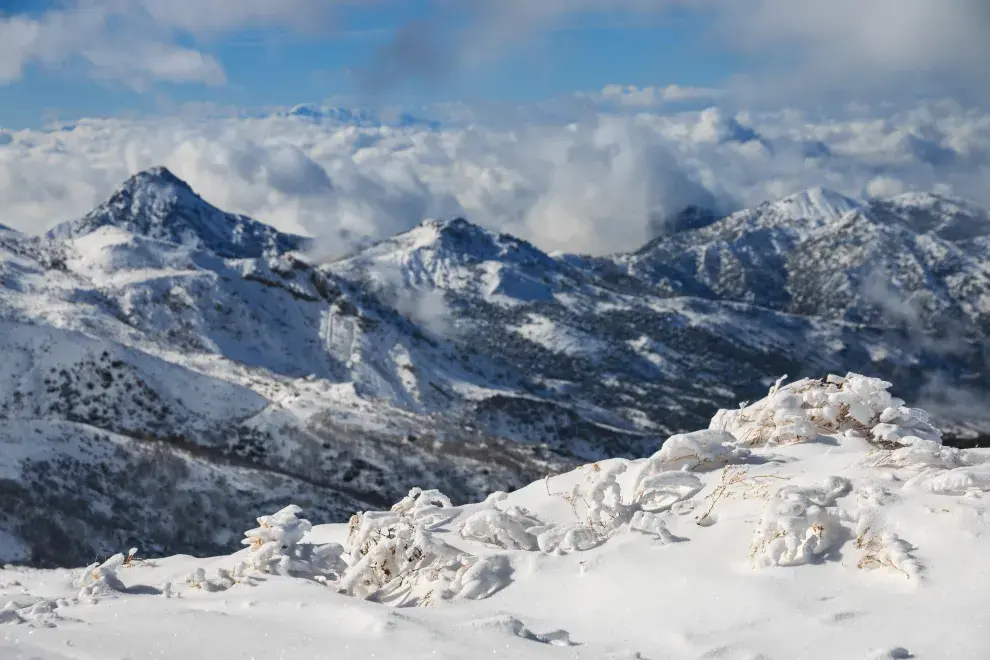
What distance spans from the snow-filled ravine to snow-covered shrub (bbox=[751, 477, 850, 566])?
3 centimetres

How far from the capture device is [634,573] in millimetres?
11945

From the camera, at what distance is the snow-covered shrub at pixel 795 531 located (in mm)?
11359

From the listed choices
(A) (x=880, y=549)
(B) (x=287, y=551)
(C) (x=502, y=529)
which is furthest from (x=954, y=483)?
(B) (x=287, y=551)

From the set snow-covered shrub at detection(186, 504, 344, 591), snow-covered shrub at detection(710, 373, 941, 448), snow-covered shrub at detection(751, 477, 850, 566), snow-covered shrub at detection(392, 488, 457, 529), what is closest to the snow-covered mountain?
snow-covered shrub at detection(186, 504, 344, 591)

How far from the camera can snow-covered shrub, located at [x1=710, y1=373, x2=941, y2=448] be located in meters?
14.9

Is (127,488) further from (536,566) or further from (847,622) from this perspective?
(847,622)

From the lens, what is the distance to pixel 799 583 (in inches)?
433

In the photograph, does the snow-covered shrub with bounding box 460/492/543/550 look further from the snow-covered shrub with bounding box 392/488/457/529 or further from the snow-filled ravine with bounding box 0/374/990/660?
the snow-covered shrub with bounding box 392/488/457/529

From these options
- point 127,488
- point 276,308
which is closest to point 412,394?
point 276,308

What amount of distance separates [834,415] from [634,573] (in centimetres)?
567

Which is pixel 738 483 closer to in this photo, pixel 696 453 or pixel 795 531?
pixel 696 453

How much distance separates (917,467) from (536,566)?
217 inches

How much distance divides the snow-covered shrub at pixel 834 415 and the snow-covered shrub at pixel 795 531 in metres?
3.23

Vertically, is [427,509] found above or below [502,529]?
above
